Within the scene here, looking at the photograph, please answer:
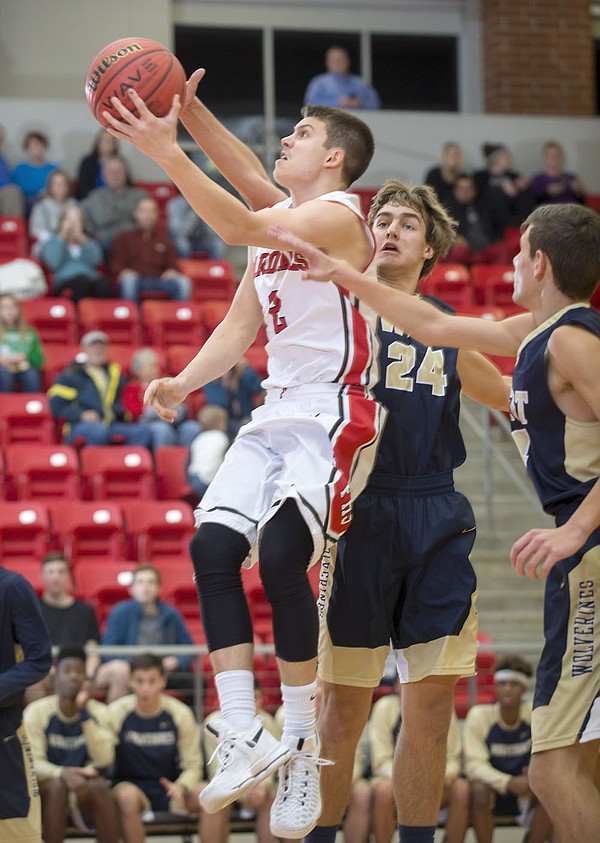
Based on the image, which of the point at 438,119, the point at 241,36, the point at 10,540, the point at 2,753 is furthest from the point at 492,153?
Answer: the point at 2,753

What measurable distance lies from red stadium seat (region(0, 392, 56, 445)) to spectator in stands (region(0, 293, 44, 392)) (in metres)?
0.45

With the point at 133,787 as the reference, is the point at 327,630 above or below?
above

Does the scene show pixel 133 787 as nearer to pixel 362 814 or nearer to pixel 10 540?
pixel 362 814

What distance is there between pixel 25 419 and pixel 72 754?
380cm

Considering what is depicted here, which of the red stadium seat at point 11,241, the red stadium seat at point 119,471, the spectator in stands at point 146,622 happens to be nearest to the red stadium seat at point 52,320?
the red stadium seat at point 11,241

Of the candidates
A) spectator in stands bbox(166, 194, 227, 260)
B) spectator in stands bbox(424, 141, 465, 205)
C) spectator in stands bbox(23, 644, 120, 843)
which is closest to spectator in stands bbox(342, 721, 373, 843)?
spectator in stands bbox(23, 644, 120, 843)

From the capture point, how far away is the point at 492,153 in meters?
16.0

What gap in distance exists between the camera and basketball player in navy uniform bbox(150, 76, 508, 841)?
4.52 m

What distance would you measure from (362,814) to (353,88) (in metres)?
10.3

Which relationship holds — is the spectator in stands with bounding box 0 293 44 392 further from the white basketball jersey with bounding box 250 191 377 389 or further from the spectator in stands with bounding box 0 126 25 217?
the white basketball jersey with bounding box 250 191 377 389

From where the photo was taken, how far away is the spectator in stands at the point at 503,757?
26.6 ft

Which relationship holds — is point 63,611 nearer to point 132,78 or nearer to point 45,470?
point 45,470

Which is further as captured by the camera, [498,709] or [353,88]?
[353,88]

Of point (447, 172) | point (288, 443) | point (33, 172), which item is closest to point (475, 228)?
point (447, 172)
